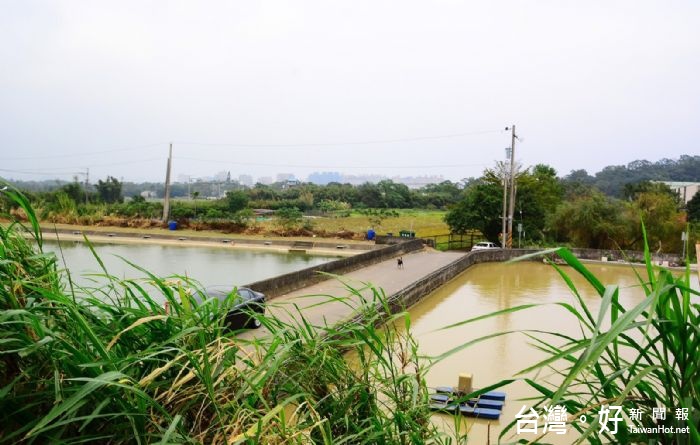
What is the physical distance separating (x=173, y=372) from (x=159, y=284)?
1.04ft

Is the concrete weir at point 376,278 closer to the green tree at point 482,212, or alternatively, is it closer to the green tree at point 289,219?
the green tree at point 482,212

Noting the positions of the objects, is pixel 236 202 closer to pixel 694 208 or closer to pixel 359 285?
pixel 694 208

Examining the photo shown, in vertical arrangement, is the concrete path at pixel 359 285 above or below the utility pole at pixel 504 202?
below

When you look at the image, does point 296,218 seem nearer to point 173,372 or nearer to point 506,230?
point 506,230

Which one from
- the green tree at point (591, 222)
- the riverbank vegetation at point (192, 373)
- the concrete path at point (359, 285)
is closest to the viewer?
the riverbank vegetation at point (192, 373)

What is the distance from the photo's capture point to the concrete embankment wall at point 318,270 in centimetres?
1159

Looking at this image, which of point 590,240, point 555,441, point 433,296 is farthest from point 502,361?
point 590,240

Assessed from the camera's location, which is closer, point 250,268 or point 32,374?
point 32,374

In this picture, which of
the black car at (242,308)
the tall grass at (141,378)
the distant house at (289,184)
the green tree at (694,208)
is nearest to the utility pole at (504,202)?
the green tree at (694,208)

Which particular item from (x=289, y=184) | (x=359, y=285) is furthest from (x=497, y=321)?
(x=289, y=184)

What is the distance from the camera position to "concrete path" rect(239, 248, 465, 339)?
1004 cm

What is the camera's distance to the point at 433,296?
15.6 metres

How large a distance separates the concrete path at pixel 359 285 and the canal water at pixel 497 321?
1.02m

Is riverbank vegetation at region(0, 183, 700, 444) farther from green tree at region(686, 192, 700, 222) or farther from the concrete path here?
green tree at region(686, 192, 700, 222)
